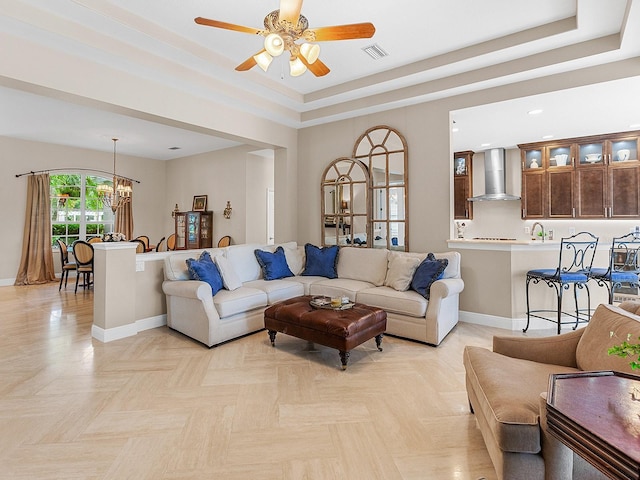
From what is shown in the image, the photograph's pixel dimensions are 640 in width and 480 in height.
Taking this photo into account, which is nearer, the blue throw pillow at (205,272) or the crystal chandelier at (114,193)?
the blue throw pillow at (205,272)

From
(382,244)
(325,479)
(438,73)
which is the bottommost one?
(325,479)

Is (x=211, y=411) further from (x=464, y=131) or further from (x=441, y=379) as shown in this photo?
(x=464, y=131)

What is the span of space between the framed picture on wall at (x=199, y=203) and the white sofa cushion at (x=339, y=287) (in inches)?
184

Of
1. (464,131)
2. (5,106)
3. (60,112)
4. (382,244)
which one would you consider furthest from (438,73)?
(5,106)

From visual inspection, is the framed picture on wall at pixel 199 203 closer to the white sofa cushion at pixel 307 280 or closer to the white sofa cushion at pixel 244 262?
the white sofa cushion at pixel 244 262

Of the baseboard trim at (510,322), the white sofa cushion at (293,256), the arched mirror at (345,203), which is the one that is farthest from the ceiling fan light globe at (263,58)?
the baseboard trim at (510,322)

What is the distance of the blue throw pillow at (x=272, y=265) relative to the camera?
4711 millimetres

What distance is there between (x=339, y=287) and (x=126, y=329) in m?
2.53

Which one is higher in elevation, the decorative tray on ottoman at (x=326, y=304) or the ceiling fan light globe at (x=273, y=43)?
the ceiling fan light globe at (x=273, y=43)

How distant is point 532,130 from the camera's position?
18.7ft

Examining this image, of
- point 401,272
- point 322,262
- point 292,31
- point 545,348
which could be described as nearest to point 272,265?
point 322,262

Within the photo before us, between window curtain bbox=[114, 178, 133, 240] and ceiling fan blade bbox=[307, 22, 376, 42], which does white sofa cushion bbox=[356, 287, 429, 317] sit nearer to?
ceiling fan blade bbox=[307, 22, 376, 42]

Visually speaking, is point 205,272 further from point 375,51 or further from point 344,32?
point 375,51

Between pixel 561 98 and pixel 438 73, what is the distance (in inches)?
61.6
